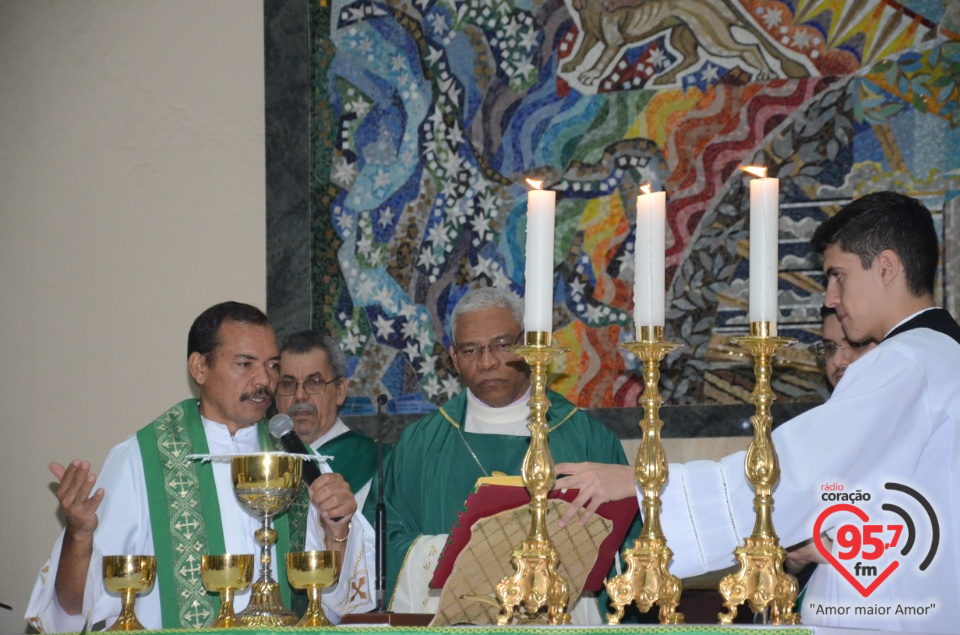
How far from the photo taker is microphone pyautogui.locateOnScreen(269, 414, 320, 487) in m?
4.33

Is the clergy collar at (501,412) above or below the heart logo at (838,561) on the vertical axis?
above

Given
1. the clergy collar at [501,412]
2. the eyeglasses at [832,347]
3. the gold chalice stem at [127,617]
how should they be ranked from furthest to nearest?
the clergy collar at [501,412], the eyeglasses at [832,347], the gold chalice stem at [127,617]

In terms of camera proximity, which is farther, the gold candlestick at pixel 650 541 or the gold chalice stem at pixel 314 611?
the gold chalice stem at pixel 314 611

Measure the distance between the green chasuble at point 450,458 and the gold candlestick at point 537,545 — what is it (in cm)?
234

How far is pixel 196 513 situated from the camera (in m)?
4.54

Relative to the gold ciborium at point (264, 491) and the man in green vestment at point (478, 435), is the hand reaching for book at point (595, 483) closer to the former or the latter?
the gold ciborium at point (264, 491)

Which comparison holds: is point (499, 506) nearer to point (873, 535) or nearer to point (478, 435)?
point (873, 535)

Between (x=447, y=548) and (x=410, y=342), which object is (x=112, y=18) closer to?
(x=410, y=342)

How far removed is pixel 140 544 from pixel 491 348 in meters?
1.84

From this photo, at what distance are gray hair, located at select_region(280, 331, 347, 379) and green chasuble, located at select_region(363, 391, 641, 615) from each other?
2.52 ft

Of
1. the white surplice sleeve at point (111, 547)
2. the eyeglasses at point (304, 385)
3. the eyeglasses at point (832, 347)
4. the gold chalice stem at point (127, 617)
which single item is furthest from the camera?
the eyeglasses at point (304, 385)

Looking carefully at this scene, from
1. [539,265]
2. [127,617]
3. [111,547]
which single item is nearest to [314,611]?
[127,617]

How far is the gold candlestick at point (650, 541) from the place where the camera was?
9.87 ft

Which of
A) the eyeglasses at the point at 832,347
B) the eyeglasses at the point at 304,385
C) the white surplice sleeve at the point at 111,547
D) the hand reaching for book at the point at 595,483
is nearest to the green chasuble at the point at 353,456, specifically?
the eyeglasses at the point at 304,385
